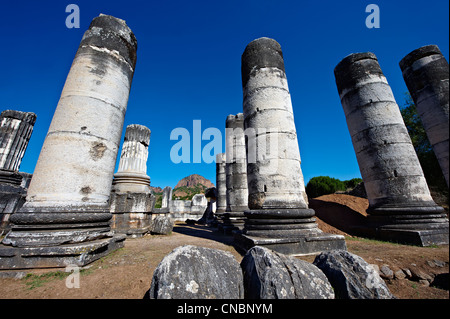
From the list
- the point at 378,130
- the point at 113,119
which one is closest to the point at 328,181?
the point at 378,130

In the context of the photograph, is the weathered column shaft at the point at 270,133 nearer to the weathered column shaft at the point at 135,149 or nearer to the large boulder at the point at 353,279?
the large boulder at the point at 353,279

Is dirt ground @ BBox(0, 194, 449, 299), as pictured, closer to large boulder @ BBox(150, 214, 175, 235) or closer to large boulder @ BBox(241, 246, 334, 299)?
large boulder @ BBox(241, 246, 334, 299)

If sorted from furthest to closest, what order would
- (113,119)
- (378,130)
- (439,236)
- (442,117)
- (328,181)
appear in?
(328,181), (378,130), (442,117), (439,236), (113,119)

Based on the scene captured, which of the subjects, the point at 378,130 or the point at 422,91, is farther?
the point at 378,130

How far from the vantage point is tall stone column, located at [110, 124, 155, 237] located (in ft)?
21.6

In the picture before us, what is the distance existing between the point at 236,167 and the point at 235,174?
1.25ft

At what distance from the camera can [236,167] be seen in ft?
32.0

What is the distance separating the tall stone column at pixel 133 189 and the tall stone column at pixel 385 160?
7.88 meters

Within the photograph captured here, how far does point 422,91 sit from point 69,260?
33.1ft

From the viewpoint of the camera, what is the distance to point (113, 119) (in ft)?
14.4

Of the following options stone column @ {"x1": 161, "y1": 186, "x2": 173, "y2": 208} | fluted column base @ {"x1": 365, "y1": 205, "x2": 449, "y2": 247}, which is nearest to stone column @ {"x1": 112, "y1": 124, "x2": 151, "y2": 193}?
fluted column base @ {"x1": 365, "y1": 205, "x2": 449, "y2": 247}

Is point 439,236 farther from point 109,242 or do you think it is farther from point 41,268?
point 41,268

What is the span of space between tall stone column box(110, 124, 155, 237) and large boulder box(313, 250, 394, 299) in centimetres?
607
